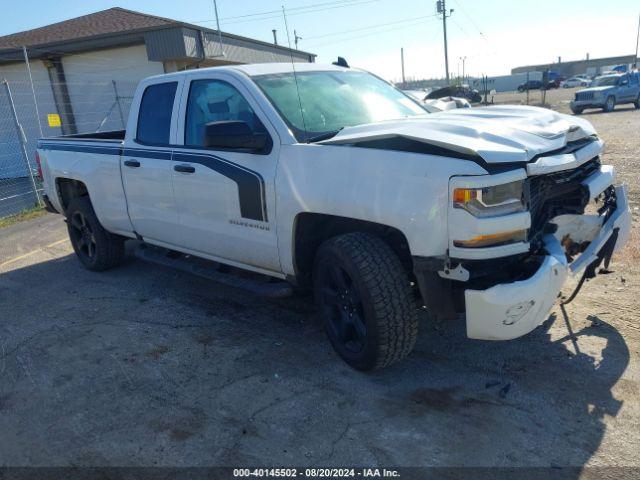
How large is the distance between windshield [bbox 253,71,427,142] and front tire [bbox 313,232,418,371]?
0.88m

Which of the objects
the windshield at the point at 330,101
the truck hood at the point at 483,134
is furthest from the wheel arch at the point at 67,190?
the truck hood at the point at 483,134

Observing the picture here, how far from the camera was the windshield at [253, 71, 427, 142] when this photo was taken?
12.7 feet

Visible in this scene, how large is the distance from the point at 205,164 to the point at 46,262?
380 centimetres

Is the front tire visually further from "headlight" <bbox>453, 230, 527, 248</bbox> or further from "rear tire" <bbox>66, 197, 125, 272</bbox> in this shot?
"rear tire" <bbox>66, 197, 125, 272</bbox>

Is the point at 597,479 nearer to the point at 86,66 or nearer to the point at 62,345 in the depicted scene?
the point at 62,345

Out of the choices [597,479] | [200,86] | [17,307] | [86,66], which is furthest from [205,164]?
[86,66]

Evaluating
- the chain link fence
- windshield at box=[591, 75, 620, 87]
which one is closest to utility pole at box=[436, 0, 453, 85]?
windshield at box=[591, 75, 620, 87]

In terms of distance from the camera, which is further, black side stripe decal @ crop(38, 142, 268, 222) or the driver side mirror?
black side stripe decal @ crop(38, 142, 268, 222)

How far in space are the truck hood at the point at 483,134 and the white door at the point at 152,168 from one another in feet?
5.87

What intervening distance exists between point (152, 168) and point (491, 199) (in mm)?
3029

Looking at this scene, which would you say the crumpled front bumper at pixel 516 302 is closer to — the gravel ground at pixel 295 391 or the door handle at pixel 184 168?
the gravel ground at pixel 295 391

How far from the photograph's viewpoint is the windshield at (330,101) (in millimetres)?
3862

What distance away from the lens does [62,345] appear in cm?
430

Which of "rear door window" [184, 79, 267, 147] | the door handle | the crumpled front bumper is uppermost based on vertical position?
"rear door window" [184, 79, 267, 147]
